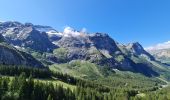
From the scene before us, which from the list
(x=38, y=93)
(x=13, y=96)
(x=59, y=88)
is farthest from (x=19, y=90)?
(x=59, y=88)

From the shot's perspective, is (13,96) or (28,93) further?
(28,93)

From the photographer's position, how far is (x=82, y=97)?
199 meters

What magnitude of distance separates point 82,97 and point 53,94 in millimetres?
22856

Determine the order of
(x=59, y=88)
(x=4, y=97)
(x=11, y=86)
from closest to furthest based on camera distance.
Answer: (x=4, y=97) → (x=11, y=86) → (x=59, y=88)

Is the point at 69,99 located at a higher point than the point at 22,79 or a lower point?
lower

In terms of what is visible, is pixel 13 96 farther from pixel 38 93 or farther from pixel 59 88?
pixel 59 88

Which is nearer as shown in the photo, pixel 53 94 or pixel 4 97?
pixel 4 97

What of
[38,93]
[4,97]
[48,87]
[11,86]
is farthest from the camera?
[48,87]

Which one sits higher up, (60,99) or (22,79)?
(22,79)

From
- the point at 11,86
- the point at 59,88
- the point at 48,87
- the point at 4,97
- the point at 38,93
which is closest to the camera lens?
the point at 4,97

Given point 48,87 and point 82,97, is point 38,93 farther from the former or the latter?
point 82,97

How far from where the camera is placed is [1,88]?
153125 mm

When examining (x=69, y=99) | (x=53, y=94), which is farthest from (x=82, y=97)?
(x=53, y=94)

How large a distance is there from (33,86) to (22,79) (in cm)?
905
